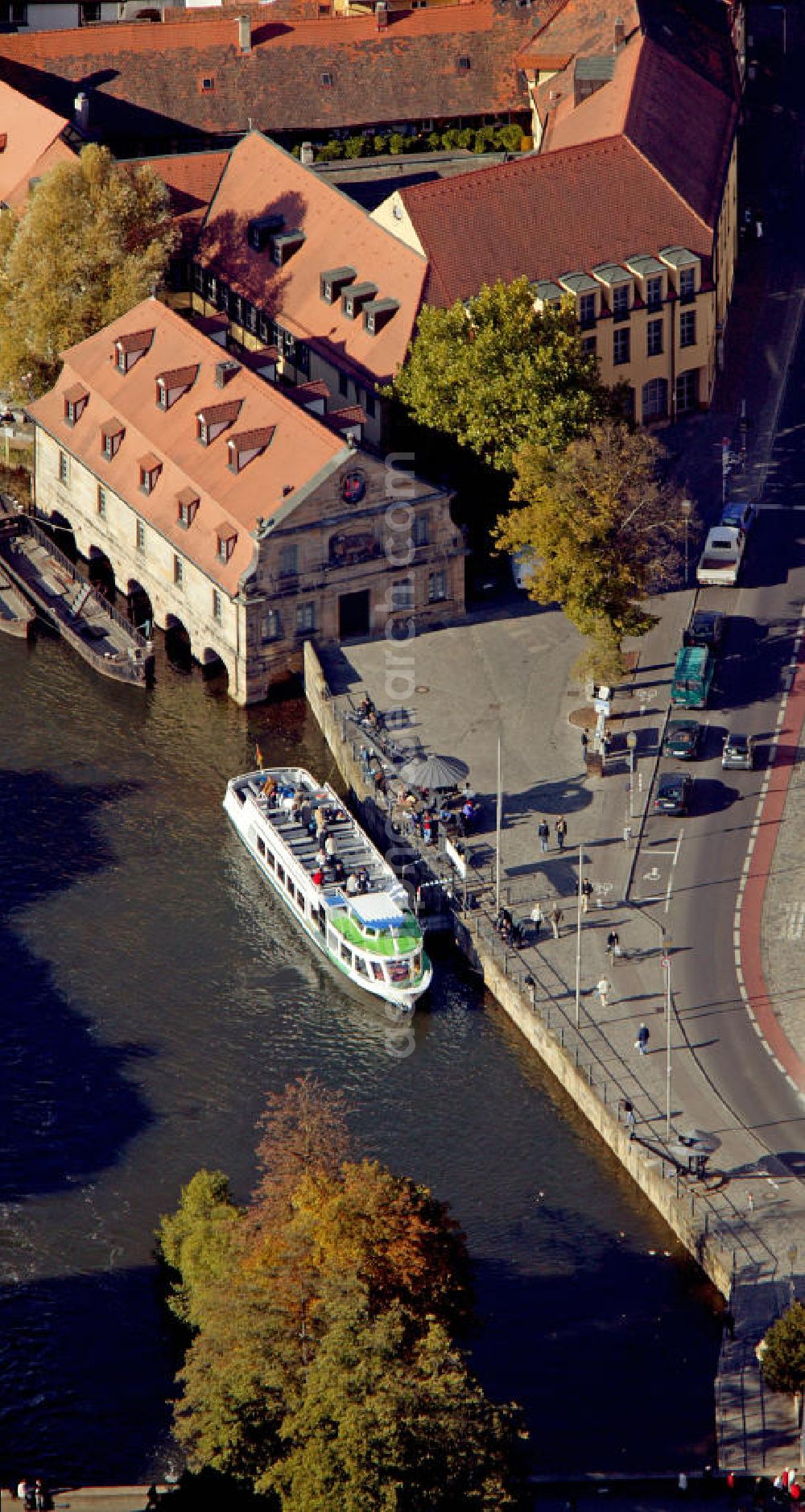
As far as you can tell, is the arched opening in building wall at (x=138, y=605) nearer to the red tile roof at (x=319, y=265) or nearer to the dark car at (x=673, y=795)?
Result: the red tile roof at (x=319, y=265)

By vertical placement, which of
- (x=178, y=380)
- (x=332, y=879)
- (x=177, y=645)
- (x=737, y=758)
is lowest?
(x=177, y=645)

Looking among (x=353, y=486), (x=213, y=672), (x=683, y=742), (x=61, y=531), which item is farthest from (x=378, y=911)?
(x=61, y=531)

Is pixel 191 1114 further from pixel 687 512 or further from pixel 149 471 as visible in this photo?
pixel 687 512

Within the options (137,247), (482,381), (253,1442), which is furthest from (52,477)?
(253,1442)

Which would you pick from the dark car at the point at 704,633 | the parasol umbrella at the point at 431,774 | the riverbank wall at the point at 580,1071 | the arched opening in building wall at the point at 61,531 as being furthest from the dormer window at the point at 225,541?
the dark car at the point at 704,633

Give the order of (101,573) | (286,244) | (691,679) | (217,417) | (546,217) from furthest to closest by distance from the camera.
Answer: (286,244) → (546,217) → (101,573) → (217,417) → (691,679)

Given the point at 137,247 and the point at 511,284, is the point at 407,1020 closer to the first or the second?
the point at 511,284

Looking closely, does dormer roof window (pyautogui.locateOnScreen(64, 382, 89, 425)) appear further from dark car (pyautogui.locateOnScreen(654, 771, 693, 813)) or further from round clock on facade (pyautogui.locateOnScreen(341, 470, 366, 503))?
dark car (pyautogui.locateOnScreen(654, 771, 693, 813))
